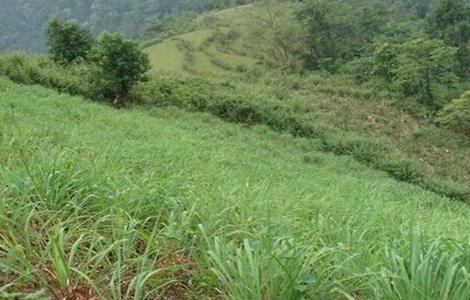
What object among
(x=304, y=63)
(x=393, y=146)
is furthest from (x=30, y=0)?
(x=393, y=146)

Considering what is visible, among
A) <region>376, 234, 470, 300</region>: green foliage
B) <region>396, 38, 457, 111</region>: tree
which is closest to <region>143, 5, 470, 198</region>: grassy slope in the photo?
<region>396, 38, 457, 111</region>: tree

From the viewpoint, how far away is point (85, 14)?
78000 mm

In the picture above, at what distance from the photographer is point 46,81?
21359 mm

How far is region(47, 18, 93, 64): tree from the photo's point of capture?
24672mm

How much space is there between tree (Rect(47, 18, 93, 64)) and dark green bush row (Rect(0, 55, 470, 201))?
1113 millimetres

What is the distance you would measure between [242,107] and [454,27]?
70.0 ft

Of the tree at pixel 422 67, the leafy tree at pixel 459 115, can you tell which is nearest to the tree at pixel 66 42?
the tree at pixel 422 67

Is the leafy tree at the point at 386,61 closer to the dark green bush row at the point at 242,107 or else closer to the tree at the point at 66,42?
the dark green bush row at the point at 242,107

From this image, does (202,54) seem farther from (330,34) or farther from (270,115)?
(270,115)

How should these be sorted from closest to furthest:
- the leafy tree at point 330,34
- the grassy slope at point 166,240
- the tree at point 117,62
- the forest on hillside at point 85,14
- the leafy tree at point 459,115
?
the grassy slope at point 166,240, the tree at point 117,62, the leafy tree at point 459,115, the leafy tree at point 330,34, the forest on hillside at point 85,14

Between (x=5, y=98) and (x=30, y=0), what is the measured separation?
71.9 metres

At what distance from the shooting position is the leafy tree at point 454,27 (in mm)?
37000

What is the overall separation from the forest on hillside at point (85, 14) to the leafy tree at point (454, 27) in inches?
1205

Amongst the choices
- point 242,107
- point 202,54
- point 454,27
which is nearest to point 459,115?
point 242,107
